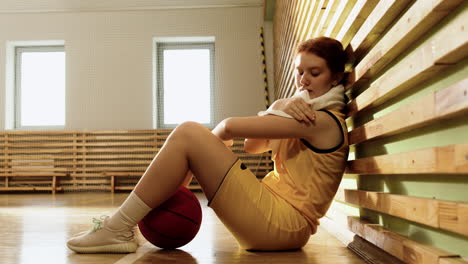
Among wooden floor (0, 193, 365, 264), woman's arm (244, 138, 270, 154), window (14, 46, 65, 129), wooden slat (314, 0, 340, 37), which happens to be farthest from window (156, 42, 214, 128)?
woman's arm (244, 138, 270, 154)

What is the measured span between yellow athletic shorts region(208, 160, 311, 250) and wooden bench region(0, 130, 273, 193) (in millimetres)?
6382

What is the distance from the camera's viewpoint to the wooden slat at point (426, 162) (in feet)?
3.56

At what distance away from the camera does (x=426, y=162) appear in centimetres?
129

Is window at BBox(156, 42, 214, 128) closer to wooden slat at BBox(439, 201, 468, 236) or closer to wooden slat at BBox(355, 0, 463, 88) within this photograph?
wooden slat at BBox(355, 0, 463, 88)

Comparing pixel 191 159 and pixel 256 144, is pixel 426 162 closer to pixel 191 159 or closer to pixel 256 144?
pixel 191 159

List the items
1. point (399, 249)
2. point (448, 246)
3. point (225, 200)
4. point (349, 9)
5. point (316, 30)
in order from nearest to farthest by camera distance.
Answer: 1. point (448, 246)
2. point (399, 249)
3. point (225, 200)
4. point (349, 9)
5. point (316, 30)

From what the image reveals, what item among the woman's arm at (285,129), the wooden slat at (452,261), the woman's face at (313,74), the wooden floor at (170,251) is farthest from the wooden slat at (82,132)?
the wooden slat at (452,261)

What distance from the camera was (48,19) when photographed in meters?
8.91

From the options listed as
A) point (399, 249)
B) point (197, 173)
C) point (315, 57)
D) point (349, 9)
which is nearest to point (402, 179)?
point (399, 249)

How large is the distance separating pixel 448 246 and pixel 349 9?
134cm

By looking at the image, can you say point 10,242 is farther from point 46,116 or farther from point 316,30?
point 46,116

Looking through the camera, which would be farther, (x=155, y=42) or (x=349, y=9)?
(x=155, y=42)

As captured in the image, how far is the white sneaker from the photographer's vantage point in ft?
6.63

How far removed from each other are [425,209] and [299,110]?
27.0 inches
